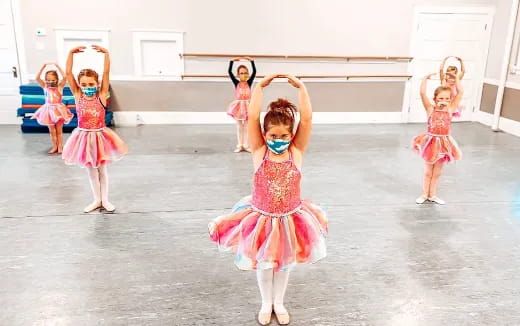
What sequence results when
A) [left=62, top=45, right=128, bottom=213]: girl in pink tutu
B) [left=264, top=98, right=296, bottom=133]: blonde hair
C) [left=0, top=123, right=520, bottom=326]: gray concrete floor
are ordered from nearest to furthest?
[left=264, top=98, right=296, bottom=133]: blonde hair → [left=0, top=123, right=520, bottom=326]: gray concrete floor → [left=62, top=45, right=128, bottom=213]: girl in pink tutu

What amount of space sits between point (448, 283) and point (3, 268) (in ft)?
9.18

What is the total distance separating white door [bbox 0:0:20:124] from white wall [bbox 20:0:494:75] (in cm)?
27

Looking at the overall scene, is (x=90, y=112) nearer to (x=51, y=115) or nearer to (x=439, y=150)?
(x=51, y=115)

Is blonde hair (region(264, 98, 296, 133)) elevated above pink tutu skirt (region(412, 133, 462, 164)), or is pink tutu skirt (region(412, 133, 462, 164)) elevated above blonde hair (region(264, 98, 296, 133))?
blonde hair (region(264, 98, 296, 133))

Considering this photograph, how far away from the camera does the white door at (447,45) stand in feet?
24.4

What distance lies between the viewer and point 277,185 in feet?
6.93

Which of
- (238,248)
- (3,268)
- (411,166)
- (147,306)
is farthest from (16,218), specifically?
(411,166)

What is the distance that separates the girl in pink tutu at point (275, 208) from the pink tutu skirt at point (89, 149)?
163 centimetres

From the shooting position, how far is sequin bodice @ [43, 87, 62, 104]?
526cm

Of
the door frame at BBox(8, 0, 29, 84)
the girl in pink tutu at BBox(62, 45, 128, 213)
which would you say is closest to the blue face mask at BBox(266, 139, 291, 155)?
the girl in pink tutu at BBox(62, 45, 128, 213)

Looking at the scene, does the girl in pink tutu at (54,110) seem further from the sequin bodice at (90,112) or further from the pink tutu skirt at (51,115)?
the sequin bodice at (90,112)

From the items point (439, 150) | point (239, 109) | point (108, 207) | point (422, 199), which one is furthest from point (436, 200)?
point (108, 207)

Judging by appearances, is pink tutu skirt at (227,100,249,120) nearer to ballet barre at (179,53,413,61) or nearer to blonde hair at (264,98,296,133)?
ballet barre at (179,53,413,61)

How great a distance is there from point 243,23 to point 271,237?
5.57m
